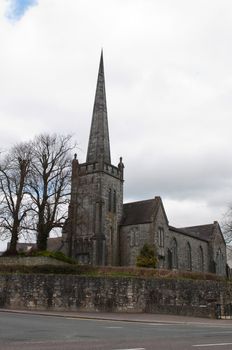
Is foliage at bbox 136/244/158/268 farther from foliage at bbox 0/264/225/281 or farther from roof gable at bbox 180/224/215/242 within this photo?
roof gable at bbox 180/224/215/242

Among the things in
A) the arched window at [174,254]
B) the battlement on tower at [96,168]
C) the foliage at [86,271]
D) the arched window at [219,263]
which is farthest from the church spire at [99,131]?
the arched window at [219,263]

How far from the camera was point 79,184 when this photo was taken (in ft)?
171

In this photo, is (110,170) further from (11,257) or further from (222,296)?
(222,296)

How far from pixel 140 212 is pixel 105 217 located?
5312 mm

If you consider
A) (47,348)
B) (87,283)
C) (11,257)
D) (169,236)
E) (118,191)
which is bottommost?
(47,348)

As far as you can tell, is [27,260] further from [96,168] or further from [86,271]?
[96,168]

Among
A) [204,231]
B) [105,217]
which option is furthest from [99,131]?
[204,231]

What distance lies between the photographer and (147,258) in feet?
159

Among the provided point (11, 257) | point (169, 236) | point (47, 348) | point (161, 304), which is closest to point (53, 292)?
point (161, 304)

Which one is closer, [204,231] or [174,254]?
[174,254]

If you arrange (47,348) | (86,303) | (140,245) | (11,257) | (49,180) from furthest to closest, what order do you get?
(140,245) < (49,180) < (11,257) < (86,303) < (47,348)

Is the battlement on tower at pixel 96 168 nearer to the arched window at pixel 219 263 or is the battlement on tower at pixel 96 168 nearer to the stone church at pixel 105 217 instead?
the stone church at pixel 105 217

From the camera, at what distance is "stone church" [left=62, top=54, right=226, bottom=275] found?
50.4m

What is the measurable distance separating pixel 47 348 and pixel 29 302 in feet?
65.0
